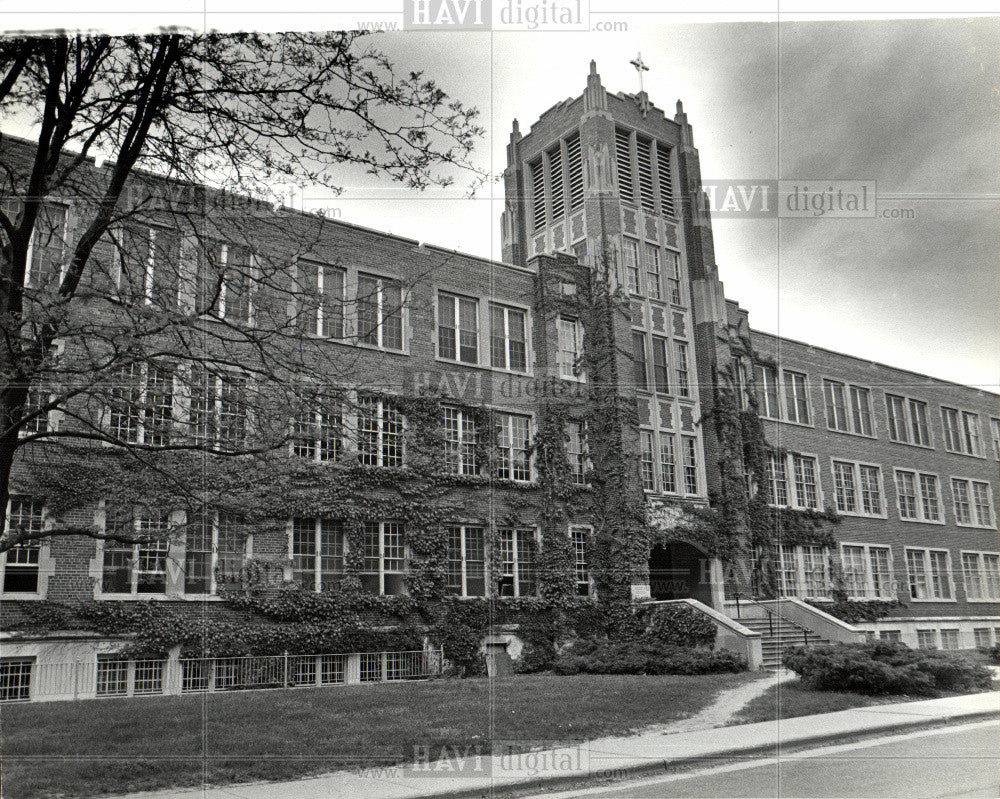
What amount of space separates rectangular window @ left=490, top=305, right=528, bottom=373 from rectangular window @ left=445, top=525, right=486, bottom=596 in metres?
4.08

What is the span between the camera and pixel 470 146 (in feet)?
43.1

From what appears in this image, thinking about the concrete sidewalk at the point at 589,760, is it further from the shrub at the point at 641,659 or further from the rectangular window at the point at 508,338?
the rectangular window at the point at 508,338

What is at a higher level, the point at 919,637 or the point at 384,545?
the point at 384,545

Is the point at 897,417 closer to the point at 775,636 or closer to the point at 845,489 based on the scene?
the point at 845,489

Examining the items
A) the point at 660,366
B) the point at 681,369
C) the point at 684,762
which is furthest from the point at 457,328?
the point at 684,762

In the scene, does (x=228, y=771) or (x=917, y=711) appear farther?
Answer: (x=917, y=711)

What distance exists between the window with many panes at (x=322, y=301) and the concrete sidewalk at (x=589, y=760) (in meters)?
6.05

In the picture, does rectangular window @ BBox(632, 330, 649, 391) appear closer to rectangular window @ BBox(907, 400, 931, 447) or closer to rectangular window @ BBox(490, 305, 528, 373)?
rectangular window @ BBox(490, 305, 528, 373)

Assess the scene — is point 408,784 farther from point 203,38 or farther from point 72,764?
point 203,38

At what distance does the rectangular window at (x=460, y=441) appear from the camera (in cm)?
1869

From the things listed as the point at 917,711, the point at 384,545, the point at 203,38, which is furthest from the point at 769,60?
the point at 384,545

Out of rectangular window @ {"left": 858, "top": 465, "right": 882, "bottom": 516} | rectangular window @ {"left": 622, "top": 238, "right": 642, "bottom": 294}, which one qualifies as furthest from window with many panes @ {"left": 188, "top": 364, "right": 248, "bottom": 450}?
rectangular window @ {"left": 622, "top": 238, "right": 642, "bottom": 294}

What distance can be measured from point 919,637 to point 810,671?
8.71 ft

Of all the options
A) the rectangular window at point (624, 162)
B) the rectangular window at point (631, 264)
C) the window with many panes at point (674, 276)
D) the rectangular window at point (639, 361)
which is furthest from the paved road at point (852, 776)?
the rectangular window at point (624, 162)
